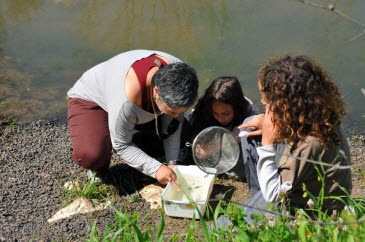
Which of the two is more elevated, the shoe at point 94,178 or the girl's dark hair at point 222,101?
the girl's dark hair at point 222,101

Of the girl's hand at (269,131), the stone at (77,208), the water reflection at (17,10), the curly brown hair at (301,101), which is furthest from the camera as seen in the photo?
the water reflection at (17,10)

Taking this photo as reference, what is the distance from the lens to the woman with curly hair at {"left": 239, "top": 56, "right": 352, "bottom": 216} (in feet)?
8.49

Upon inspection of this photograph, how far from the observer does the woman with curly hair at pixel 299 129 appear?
2588 mm

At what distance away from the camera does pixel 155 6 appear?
651 cm

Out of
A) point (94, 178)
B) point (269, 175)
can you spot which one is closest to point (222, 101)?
point (269, 175)

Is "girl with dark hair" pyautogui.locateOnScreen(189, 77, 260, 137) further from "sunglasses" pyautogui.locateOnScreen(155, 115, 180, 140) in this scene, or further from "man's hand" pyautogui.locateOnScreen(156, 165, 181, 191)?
"man's hand" pyautogui.locateOnScreen(156, 165, 181, 191)

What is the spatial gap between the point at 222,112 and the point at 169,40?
2530mm

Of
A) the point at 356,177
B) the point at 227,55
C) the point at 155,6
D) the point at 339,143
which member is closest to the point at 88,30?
the point at 155,6

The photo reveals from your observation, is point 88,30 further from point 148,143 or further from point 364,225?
point 364,225

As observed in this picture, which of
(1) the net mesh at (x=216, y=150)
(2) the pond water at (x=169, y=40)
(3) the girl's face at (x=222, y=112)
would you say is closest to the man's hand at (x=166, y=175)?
(1) the net mesh at (x=216, y=150)

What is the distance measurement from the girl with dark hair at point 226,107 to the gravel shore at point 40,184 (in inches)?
31.5

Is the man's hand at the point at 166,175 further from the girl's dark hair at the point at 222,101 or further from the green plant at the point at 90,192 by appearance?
the girl's dark hair at the point at 222,101

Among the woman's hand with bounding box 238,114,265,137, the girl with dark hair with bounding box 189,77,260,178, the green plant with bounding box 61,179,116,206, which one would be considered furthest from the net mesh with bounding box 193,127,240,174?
the green plant with bounding box 61,179,116,206

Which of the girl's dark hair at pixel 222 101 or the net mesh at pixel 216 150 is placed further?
the girl's dark hair at pixel 222 101
